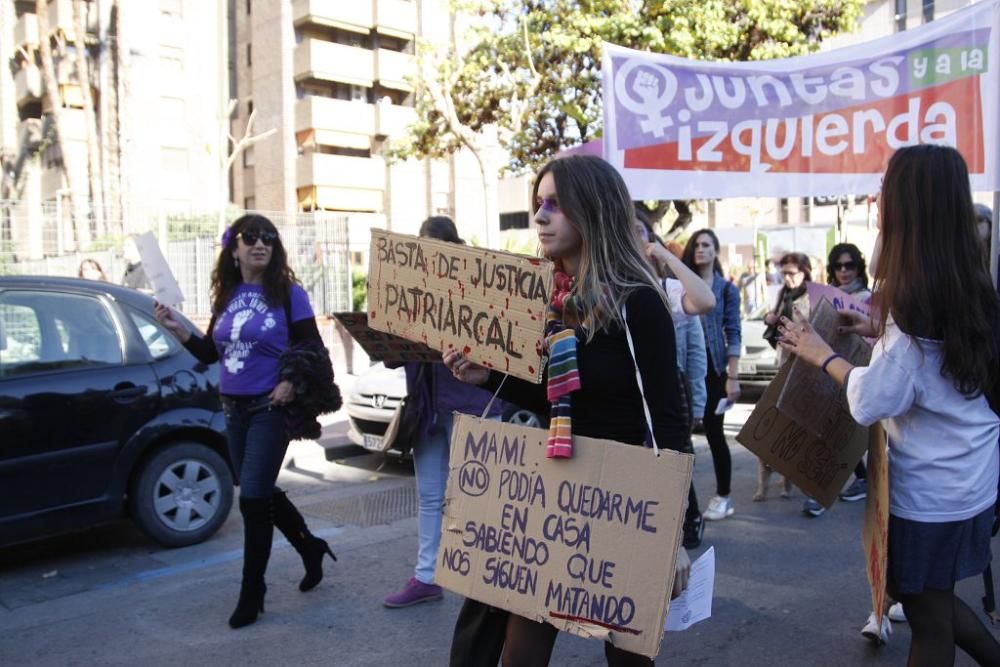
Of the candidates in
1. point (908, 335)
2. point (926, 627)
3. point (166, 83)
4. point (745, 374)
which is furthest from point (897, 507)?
point (166, 83)

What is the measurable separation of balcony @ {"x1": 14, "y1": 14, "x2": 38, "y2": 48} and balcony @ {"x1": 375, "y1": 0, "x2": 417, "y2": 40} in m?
12.0

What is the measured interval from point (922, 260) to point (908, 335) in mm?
212

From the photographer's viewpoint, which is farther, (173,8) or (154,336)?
(173,8)

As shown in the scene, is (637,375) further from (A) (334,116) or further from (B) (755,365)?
(A) (334,116)

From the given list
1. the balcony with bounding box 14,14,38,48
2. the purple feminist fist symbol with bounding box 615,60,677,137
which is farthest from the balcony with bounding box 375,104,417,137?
the purple feminist fist symbol with bounding box 615,60,677,137

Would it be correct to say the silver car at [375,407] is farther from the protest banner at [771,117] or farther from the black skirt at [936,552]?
the black skirt at [936,552]

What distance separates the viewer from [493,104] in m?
19.0

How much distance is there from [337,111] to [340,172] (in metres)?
2.21

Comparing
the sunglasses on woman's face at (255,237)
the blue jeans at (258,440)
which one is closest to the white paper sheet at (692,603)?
the blue jeans at (258,440)

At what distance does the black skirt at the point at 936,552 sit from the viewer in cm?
265

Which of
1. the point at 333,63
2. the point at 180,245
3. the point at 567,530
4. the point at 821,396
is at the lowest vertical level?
the point at 567,530

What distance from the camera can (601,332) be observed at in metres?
2.42

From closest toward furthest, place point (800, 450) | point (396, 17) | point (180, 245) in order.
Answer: point (800, 450)
point (180, 245)
point (396, 17)

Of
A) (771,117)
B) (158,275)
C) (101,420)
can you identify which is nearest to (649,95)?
(771,117)
